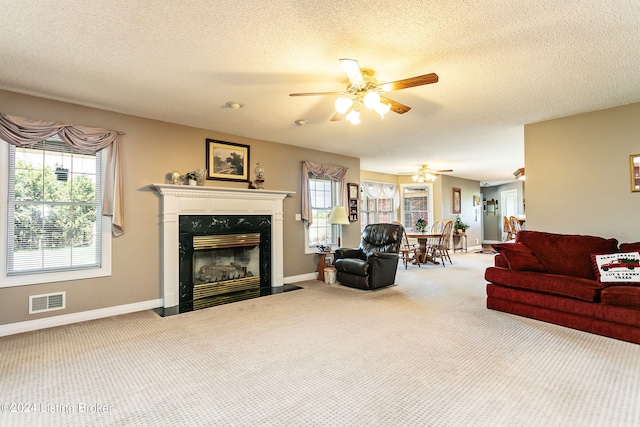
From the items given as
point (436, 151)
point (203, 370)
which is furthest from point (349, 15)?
point (436, 151)

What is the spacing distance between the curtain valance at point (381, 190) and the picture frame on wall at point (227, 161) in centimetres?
438

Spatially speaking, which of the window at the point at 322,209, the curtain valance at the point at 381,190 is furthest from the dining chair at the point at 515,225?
the window at the point at 322,209

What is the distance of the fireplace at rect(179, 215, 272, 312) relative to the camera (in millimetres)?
4352

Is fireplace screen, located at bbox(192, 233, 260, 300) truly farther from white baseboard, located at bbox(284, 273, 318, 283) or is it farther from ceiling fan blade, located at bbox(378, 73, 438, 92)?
ceiling fan blade, located at bbox(378, 73, 438, 92)

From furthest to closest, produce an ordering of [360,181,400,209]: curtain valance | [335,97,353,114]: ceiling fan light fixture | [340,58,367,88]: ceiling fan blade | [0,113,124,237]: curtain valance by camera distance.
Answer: [360,181,400,209]: curtain valance, [0,113,124,237]: curtain valance, [335,97,353,114]: ceiling fan light fixture, [340,58,367,88]: ceiling fan blade

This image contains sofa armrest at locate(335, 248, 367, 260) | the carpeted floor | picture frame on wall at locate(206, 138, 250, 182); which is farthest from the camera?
sofa armrest at locate(335, 248, 367, 260)

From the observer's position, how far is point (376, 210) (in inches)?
368

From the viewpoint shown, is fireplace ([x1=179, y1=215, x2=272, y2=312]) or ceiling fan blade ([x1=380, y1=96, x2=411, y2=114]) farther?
fireplace ([x1=179, y1=215, x2=272, y2=312])

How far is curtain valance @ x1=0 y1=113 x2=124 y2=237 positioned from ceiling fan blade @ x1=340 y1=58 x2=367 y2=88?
3.08 m

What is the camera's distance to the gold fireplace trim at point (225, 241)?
14.8ft

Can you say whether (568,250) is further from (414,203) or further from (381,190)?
(414,203)

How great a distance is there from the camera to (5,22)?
2.12 metres

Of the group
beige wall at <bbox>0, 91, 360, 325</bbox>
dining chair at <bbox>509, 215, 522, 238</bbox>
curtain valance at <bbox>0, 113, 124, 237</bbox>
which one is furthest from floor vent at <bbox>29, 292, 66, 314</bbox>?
dining chair at <bbox>509, 215, 522, 238</bbox>

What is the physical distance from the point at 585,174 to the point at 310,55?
3.98 metres
